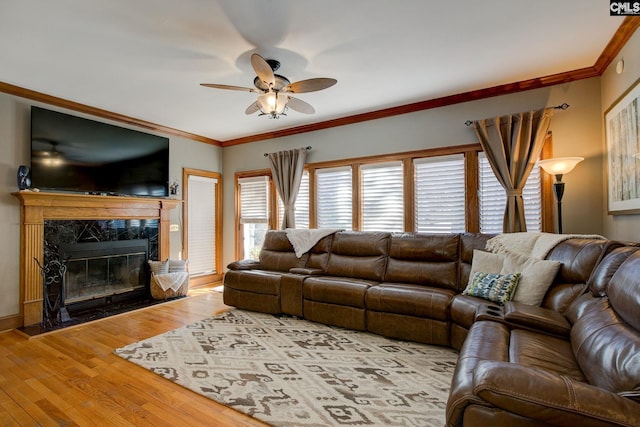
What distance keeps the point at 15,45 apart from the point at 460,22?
147 inches

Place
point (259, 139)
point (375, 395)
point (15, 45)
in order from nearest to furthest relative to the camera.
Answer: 1. point (375, 395)
2. point (15, 45)
3. point (259, 139)

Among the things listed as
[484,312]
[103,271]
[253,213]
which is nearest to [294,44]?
[484,312]

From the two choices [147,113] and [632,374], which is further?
[147,113]

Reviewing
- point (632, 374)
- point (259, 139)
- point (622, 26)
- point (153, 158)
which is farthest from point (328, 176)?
point (632, 374)

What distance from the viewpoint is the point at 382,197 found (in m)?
4.45

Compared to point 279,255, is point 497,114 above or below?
above

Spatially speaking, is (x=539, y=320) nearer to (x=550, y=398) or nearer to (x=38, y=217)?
(x=550, y=398)

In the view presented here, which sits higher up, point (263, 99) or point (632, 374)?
point (263, 99)

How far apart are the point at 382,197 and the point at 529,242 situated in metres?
1.94

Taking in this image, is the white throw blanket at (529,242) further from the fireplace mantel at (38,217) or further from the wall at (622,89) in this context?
the fireplace mantel at (38,217)

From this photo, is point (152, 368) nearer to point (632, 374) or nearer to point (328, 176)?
point (632, 374)

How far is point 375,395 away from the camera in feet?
6.98

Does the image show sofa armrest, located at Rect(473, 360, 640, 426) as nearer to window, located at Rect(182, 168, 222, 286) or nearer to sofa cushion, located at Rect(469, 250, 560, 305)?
sofa cushion, located at Rect(469, 250, 560, 305)

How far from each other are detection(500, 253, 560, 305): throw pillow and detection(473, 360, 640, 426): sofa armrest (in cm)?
157
